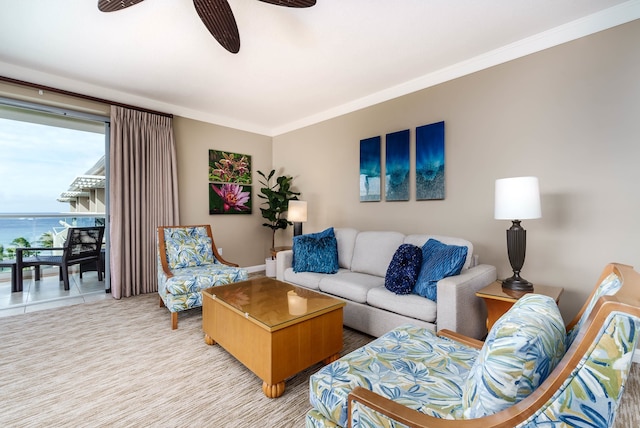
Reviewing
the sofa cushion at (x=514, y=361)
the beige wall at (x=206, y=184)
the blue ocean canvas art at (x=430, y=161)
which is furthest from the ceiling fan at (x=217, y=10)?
the beige wall at (x=206, y=184)

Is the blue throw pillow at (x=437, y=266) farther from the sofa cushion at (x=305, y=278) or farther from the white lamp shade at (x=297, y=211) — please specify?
the white lamp shade at (x=297, y=211)

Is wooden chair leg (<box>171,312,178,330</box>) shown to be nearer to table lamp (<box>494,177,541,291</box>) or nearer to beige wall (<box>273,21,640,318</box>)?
beige wall (<box>273,21,640,318</box>)

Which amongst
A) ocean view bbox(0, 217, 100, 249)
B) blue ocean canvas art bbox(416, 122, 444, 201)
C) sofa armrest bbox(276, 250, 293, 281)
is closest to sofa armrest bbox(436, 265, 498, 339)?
blue ocean canvas art bbox(416, 122, 444, 201)

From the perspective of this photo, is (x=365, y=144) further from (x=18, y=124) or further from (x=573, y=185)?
(x=18, y=124)

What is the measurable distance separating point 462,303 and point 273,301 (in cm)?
140

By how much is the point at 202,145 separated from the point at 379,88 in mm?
2817

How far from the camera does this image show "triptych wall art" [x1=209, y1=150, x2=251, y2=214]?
460 centimetres

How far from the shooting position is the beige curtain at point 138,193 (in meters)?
3.60

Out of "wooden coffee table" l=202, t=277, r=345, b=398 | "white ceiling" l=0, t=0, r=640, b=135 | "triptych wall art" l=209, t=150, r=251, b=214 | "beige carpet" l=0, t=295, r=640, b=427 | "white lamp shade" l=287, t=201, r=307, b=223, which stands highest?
"white ceiling" l=0, t=0, r=640, b=135

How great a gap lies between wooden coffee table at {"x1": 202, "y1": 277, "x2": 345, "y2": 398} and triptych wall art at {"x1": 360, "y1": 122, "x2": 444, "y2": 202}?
69.0 inches

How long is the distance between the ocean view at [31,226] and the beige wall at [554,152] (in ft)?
15.9

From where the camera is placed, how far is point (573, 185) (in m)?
2.33

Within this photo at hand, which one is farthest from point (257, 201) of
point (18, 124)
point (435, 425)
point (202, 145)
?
point (435, 425)

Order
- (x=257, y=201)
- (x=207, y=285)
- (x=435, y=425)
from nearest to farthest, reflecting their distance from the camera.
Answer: (x=435, y=425)
(x=207, y=285)
(x=257, y=201)
